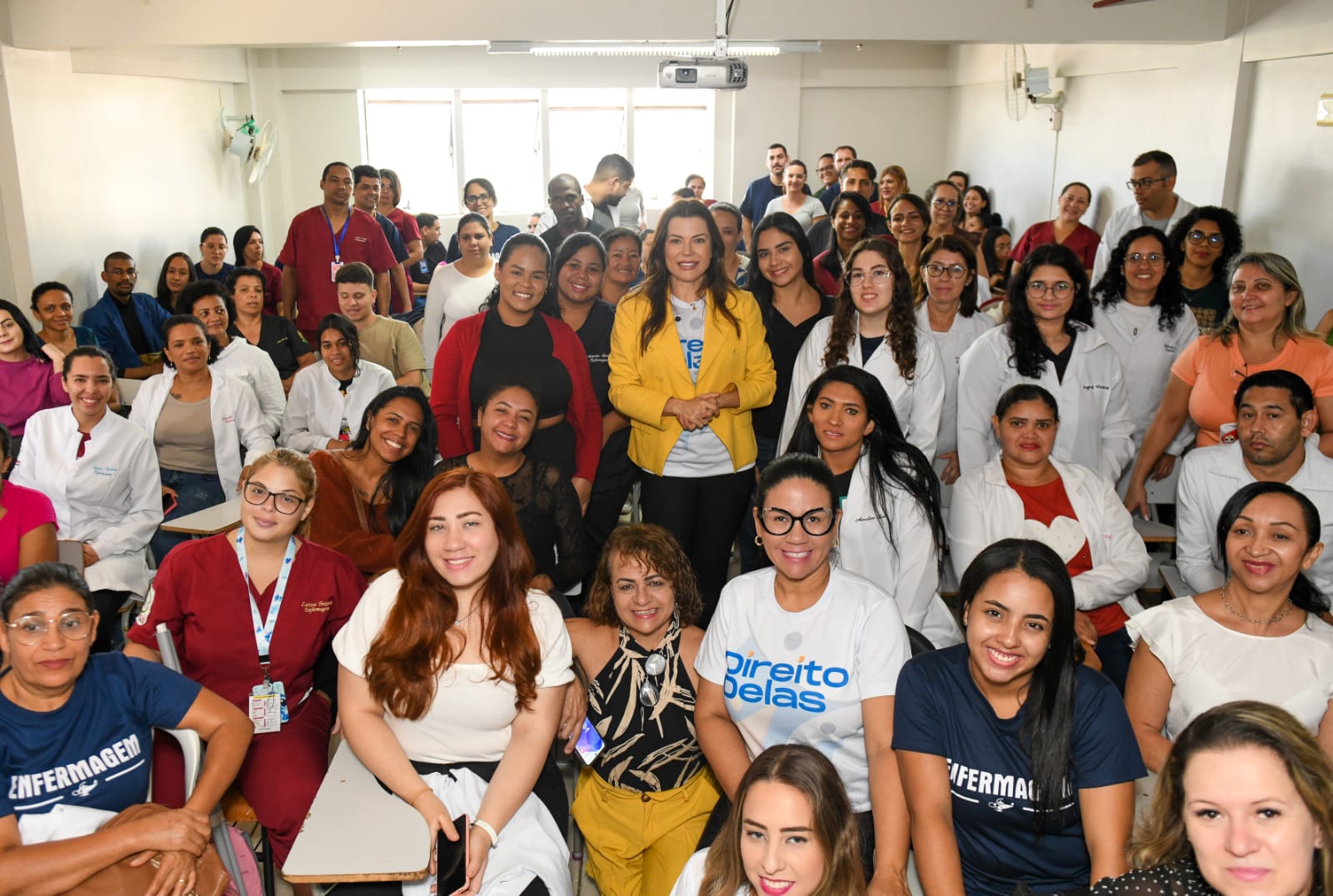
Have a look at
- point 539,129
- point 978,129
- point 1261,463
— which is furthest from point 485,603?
point 539,129

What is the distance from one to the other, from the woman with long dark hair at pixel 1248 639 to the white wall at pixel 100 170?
6.68 meters

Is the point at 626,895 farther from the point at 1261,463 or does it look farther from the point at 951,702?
the point at 1261,463

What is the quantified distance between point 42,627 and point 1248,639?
2754 mm

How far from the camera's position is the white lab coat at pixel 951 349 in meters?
4.30

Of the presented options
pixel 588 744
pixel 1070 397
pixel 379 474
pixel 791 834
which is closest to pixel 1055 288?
pixel 1070 397

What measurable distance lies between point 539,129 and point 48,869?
1160 centimetres

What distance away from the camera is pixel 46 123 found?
6.82 metres

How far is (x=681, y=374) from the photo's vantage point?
12.4ft

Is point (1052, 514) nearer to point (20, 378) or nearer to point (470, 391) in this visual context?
point (470, 391)

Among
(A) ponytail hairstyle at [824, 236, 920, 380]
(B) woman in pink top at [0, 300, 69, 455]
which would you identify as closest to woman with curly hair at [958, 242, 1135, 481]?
(A) ponytail hairstyle at [824, 236, 920, 380]

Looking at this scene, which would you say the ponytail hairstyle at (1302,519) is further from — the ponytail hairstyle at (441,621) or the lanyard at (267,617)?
the lanyard at (267,617)

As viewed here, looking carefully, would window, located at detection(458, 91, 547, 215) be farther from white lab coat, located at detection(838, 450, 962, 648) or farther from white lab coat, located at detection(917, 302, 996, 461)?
white lab coat, located at detection(838, 450, 962, 648)

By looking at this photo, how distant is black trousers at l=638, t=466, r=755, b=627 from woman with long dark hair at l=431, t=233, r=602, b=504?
32cm

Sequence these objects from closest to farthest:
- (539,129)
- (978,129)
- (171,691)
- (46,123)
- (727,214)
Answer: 1. (171,691)
2. (727,214)
3. (46,123)
4. (978,129)
5. (539,129)
